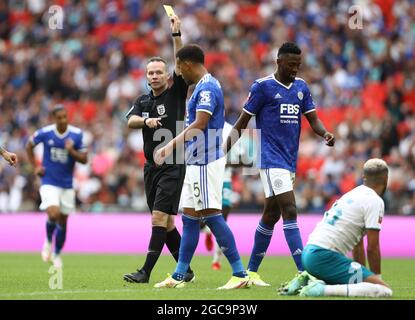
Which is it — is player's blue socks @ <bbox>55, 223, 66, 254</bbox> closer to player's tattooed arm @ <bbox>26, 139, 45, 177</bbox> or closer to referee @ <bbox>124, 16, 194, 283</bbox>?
player's tattooed arm @ <bbox>26, 139, 45, 177</bbox>

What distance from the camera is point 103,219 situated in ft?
65.2

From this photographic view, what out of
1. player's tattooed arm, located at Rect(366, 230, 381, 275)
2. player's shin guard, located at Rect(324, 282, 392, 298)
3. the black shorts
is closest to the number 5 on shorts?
the black shorts

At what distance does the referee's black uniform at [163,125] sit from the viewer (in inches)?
457

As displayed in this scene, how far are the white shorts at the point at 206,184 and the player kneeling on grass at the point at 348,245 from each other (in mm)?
1293

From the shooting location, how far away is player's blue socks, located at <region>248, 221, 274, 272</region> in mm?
11531

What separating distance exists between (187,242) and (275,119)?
5.85 feet

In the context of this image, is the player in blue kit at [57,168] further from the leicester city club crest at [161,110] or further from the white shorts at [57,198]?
the leicester city club crest at [161,110]

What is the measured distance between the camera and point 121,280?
1183cm

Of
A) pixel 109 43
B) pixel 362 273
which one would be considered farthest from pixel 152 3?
pixel 362 273

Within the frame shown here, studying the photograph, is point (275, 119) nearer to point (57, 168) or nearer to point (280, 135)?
point (280, 135)

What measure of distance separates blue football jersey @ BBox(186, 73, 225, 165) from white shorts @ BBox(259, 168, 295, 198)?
34.2 inches

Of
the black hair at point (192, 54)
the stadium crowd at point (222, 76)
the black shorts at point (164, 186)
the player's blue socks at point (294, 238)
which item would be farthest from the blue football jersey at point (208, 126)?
the stadium crowd at point (222, 76)
